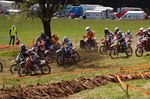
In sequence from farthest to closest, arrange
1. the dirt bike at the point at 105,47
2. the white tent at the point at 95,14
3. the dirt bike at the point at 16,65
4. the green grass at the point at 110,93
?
the white tent at the point at 95,14, the dirt bike at the point at 105,47, the dirt bike at the point at 16,65, the green grass at the point at 110,93

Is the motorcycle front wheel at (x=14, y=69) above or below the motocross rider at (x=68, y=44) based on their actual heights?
below

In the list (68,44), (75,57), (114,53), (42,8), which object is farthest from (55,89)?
(42,8)

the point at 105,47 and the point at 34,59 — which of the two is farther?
the point at 105,47

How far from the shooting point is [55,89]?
10898 millimetres

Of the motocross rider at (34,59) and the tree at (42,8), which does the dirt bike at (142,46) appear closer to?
the motocross rider at (34,59)

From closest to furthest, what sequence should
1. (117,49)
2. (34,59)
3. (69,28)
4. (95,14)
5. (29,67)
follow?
(29,67), (34,59), (117,49), (69,28), (95,14)

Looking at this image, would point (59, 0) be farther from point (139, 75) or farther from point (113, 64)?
point (139, 75)

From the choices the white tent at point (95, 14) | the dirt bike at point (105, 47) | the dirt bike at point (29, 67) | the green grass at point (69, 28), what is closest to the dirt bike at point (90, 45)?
the dirt bike at point (105, 47)

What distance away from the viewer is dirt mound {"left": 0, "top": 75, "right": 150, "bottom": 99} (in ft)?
33.6

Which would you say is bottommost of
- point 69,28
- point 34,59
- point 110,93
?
point 110,93

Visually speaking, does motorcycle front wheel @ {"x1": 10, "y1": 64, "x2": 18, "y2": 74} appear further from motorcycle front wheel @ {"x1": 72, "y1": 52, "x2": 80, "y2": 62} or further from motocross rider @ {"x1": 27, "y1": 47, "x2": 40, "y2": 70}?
motorcycle front wheel @ {"x1": 72, "y1": 52, "x2": 80, "y2": 62}

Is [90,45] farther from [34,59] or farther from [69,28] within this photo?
[69,28]

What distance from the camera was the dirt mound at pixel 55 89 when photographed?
10.2 metres

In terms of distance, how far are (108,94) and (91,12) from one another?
55903mm
